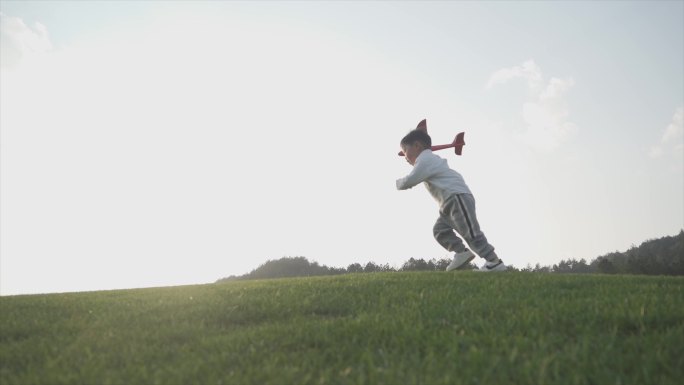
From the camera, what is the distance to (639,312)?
4293mm

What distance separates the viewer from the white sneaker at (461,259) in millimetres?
9656

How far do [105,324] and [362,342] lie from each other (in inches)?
112

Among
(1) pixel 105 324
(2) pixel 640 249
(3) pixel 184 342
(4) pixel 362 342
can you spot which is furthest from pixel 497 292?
(2) pixel 640 249

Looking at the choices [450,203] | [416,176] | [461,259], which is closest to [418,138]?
[416,176]

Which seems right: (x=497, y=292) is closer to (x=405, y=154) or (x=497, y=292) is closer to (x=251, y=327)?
(x=251, y=327)

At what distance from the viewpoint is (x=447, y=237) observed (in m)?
9.92

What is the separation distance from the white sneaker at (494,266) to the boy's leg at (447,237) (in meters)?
0.81

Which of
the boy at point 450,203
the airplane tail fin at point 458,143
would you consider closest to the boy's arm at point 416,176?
the boy at point 450,203

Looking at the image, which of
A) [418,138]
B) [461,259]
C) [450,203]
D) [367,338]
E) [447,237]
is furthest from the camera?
[418,138]

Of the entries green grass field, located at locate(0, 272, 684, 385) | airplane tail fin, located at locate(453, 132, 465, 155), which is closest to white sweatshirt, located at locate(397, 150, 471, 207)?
airplane tail fin, located at locate(453, 132, 465, 155)

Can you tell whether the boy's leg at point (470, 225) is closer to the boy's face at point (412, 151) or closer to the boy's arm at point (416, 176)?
the boy's arm at point (416, 176)

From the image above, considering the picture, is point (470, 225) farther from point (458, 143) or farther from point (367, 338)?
point (367, 338)

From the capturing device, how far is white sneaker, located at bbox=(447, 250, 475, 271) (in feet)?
31.7

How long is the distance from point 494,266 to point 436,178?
2.02 m
